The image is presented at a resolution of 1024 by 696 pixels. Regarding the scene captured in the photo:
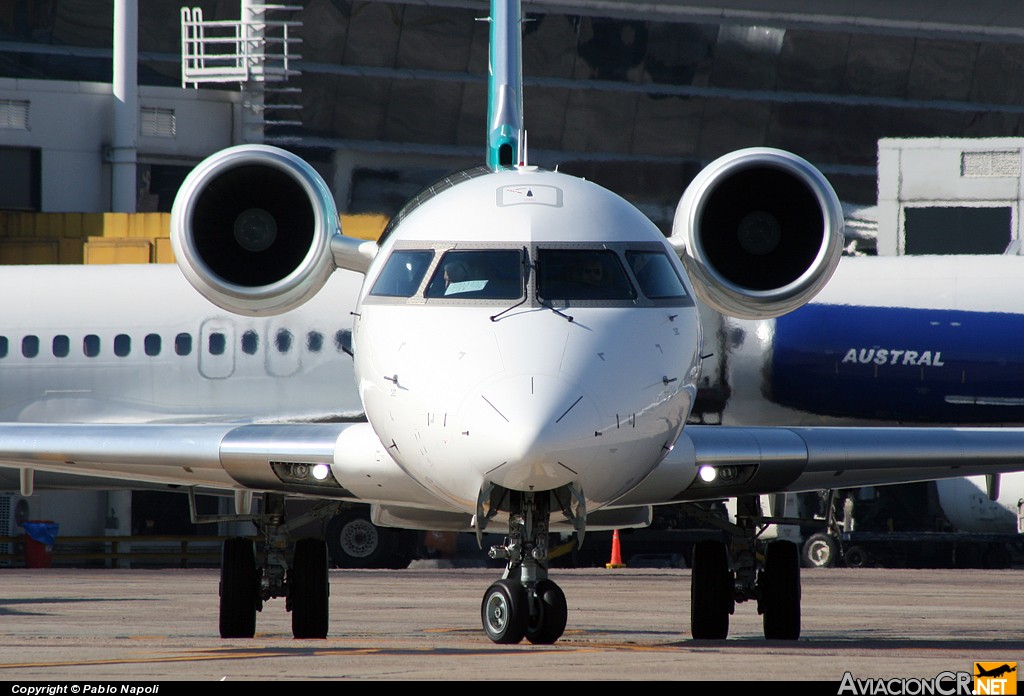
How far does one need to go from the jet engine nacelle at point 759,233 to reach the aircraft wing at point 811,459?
0.97m

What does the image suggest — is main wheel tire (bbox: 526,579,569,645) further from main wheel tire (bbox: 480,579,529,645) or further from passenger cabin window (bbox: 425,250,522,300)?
passenger cabin window (bbox: 425,250,522,300)

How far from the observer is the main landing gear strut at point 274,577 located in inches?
473

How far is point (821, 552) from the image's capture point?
29172mm

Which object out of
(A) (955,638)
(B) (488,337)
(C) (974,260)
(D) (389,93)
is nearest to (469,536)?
(C) (974,260)

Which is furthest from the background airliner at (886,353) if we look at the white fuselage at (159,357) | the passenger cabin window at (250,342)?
the passenger cabin window at (250,342)

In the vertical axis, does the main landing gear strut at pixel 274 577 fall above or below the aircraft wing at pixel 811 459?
below

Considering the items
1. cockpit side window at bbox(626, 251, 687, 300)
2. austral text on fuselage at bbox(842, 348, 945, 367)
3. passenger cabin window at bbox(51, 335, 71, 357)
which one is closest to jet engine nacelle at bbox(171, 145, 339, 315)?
cockpit side window at bbox(626, 251, 687, 300)

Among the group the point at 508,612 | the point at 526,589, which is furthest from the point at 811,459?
the point at 508,612

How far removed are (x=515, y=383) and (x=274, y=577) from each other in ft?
13.4

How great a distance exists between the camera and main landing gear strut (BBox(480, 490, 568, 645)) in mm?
9328

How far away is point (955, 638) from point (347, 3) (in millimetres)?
28254

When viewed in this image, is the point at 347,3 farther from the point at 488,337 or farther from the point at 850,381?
the point at 488,337

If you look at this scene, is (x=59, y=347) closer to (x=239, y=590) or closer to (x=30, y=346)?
(x=30, y=346)

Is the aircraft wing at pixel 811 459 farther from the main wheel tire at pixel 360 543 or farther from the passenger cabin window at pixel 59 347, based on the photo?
the passenger cabin window at pixel 59 347
